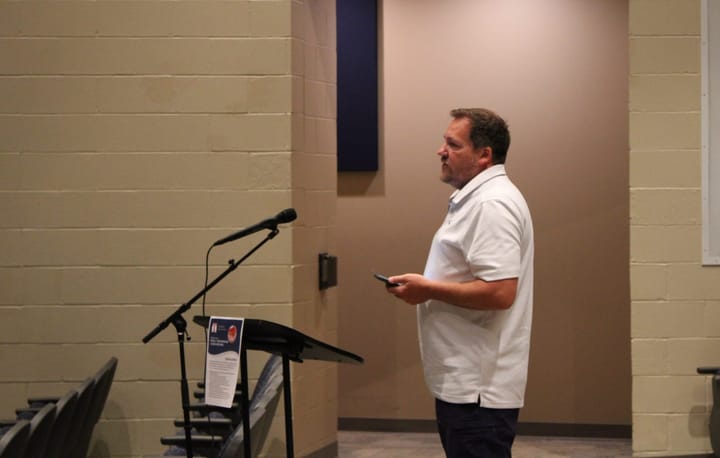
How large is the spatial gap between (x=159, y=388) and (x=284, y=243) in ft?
3.10

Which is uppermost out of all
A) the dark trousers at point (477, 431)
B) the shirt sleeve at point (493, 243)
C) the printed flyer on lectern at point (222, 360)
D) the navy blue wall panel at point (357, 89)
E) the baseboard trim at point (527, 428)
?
the navy blue wall panel at point (357, 89)

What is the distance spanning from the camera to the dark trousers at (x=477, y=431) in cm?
342

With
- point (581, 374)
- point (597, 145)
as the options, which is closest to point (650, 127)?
point (597, 145)

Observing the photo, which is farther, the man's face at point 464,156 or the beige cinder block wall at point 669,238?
the beige cinder block wall at point 669,238

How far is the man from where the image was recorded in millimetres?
3434

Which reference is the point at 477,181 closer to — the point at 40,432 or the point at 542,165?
the point at 40,432

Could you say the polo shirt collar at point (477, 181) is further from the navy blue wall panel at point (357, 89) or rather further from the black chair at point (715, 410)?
the navy blue wall panel at point (357, 89)

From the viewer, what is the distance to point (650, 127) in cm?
524

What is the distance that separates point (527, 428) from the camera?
6.89 m

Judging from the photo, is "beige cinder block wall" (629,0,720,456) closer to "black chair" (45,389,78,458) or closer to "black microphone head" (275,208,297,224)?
"black microphone head" (275,208,297,224)

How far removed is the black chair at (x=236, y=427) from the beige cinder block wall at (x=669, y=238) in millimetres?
1872

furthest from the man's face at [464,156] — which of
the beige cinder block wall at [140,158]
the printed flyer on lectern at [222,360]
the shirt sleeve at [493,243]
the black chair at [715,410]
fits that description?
the black chair at [715,410]

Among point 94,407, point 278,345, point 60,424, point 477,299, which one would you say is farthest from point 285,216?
point 94,407

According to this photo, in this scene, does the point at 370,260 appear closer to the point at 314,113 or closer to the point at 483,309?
the point at 314,113
